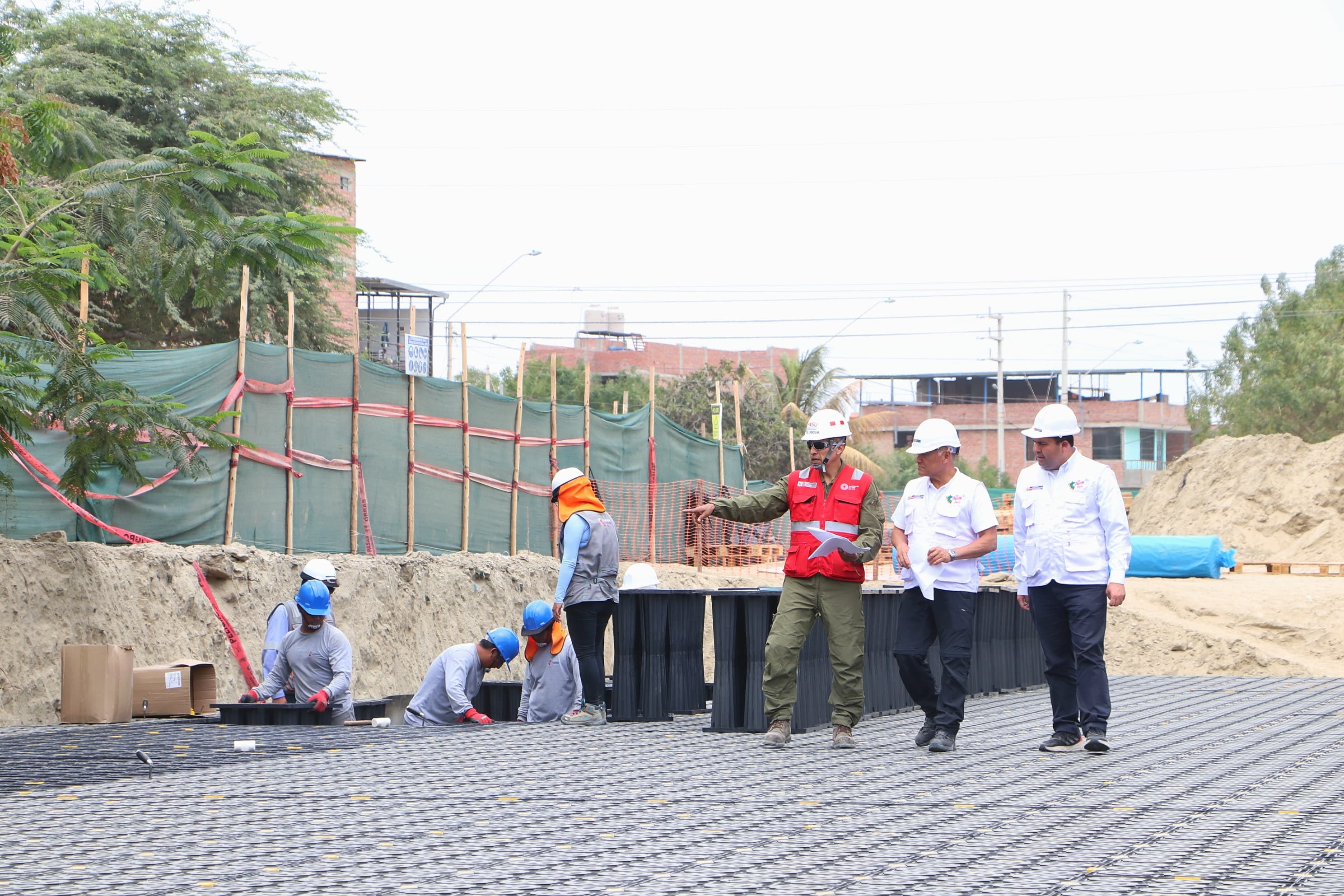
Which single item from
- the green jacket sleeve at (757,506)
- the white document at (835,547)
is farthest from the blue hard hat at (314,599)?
the white document at (835,547)

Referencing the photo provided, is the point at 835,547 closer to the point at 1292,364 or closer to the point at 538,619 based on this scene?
the point at 538,619

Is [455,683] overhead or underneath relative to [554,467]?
underneath

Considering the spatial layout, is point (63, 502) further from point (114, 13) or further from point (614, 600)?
point (114, 13)

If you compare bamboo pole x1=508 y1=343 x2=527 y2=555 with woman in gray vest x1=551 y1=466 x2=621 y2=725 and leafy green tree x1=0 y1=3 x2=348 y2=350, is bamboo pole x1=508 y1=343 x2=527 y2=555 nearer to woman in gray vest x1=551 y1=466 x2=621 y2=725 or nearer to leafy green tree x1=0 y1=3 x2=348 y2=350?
leafy green tree x1=0 y1=3 x2=348 y2=350

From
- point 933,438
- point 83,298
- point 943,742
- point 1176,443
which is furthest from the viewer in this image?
point 1176,443


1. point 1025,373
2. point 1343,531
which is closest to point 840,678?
point 1343,531

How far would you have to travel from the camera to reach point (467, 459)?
19219mm

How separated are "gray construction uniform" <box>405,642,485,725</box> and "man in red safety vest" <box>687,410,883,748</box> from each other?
3063 mm

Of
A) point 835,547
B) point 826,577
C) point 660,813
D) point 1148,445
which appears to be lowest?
point 660,813

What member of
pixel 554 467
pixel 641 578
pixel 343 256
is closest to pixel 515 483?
pixel 554 467

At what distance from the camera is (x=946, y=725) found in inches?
326

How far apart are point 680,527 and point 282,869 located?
2218 cm

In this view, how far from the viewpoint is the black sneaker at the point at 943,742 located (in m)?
8.16

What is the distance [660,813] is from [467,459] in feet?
44.7
